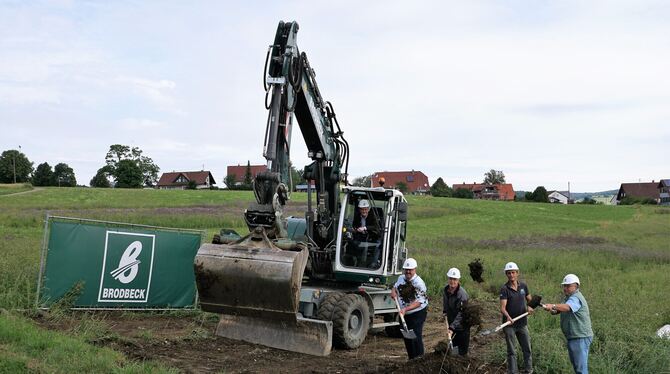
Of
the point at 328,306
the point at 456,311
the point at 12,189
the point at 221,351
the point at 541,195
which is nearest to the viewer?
the point at 456,311

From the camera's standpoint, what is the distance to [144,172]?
122 metres

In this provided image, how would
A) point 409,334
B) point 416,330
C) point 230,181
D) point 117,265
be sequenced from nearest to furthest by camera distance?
point 409,334, point 416,330, point 117,265, point 230,181

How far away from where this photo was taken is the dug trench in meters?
8.62

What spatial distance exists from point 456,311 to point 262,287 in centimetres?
274

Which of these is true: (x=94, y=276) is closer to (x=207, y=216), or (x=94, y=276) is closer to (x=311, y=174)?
(x=311, y=174)

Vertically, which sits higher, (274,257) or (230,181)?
(230,181)

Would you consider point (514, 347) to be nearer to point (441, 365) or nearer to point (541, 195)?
point (441, 365)

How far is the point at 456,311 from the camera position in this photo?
904cm

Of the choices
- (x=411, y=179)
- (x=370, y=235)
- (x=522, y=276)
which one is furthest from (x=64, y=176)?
(x=370, y=235)

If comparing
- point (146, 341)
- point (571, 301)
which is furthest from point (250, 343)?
point (571, 301)

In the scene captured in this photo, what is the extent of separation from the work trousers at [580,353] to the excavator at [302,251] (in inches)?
137

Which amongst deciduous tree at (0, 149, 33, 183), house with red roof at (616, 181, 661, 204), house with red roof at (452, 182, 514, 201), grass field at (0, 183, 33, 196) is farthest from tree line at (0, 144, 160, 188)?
house with red roof at (616, 181, 661, 204)

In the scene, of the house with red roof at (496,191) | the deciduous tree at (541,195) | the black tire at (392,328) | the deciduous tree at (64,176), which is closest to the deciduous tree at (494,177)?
the house with red roof at (496,191)

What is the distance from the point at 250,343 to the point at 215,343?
1.98ft
